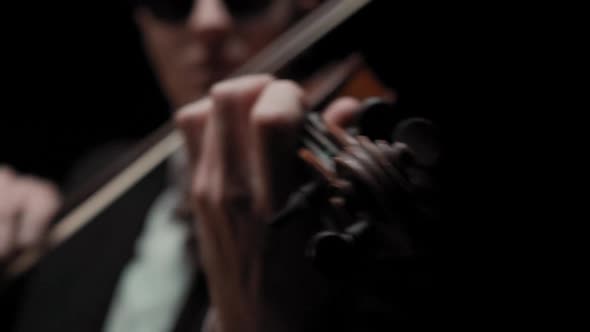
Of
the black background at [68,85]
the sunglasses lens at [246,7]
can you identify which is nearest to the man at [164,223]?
the sunglasses lens at [246,7]

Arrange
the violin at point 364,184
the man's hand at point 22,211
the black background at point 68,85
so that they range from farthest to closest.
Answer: the black background at point 68,85 < the man's hand at point 22,211 < the violin at point 364,184

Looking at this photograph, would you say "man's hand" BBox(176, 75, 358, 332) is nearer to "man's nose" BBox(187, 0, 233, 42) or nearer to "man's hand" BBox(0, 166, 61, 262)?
"man's nose" BBox(187, 0, 233, 42)

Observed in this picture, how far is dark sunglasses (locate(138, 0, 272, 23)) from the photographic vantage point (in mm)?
725

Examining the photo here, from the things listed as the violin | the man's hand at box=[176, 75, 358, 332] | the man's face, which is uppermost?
the man's face

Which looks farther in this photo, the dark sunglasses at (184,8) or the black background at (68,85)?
the black background at (68,85)

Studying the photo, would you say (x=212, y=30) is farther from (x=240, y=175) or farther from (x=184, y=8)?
(x=240, y=175)

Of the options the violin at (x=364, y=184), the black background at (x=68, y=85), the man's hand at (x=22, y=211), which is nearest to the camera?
the violin at (x=364, y=184)

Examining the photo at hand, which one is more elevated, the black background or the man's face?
the black background

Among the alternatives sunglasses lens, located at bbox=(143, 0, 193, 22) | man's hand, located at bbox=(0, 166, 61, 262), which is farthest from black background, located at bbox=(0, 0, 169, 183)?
sunglasses lens, located at bbox=(143, 0, 193, 22)

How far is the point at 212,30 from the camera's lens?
0.71 m

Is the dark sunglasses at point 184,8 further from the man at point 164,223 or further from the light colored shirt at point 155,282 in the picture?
the light colored shirt at point 155,282

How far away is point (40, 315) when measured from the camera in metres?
0.91

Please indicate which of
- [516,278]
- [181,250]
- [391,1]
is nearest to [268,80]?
[391,1]

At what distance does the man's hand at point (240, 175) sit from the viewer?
16.5 inches
